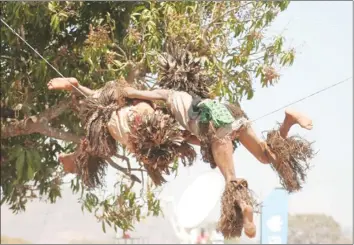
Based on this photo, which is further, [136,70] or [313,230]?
[313,230]

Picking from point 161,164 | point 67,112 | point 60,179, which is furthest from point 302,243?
→ point 161,164

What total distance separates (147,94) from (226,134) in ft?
1.28

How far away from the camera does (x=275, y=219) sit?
579cm

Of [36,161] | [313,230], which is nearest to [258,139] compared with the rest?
[36,161]

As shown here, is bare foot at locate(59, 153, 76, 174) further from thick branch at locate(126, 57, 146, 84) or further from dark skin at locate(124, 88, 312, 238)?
thick branch at locate(126, 57, 146, 84)

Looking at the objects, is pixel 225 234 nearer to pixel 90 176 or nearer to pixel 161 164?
pixel 161 164

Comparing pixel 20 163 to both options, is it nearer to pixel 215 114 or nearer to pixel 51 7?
pixel 51 7

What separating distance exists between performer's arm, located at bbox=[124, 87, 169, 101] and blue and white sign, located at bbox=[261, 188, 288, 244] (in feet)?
9.63

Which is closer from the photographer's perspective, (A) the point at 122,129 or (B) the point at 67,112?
(A) the point at 122,129

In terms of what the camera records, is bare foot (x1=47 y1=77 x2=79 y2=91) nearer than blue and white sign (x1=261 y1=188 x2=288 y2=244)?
Yes

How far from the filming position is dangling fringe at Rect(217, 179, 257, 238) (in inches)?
103

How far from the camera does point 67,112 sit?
176 inches

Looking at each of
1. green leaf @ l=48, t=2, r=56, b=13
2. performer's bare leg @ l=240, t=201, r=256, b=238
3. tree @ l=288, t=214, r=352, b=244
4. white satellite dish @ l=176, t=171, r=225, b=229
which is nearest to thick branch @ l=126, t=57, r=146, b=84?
green leaf @ l=48, t=2, r=56, b=13

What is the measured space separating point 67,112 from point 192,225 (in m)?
1.23
